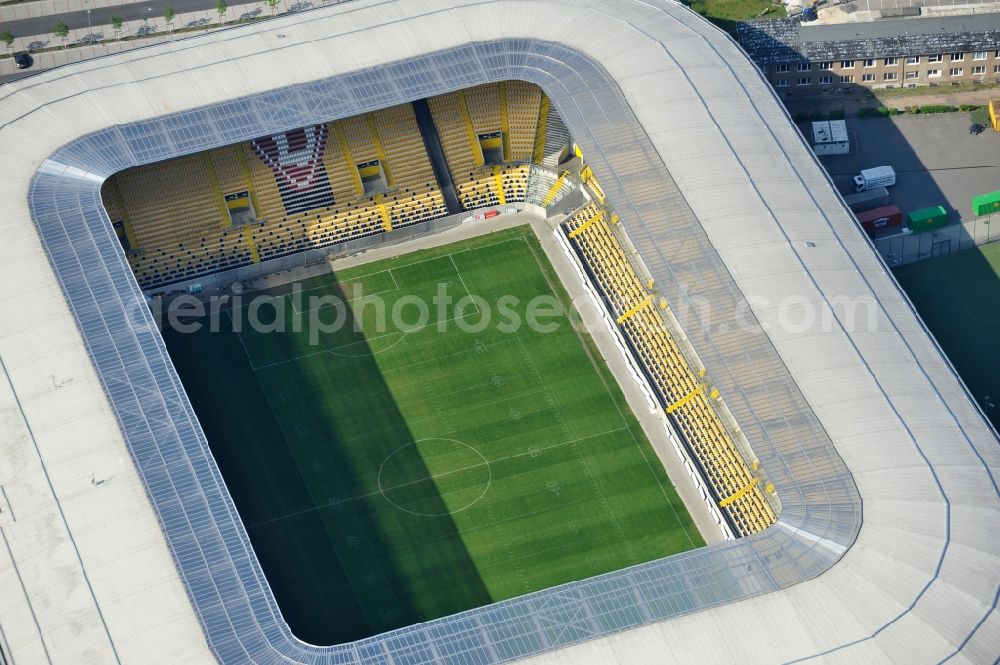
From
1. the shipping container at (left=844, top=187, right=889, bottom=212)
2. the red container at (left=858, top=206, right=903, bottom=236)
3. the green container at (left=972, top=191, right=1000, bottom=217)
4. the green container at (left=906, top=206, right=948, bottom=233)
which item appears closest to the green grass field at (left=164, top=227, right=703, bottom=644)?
the red container at (left=858, top=206, right=903, bottom=236)

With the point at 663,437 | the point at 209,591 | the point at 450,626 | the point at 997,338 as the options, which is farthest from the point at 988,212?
the point at 209,591

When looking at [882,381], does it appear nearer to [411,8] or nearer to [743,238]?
[743,238]

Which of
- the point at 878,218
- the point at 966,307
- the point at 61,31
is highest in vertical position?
the point at 61,31

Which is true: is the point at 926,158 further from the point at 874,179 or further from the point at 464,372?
the point at 464,372

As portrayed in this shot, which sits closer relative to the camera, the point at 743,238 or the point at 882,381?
the point at 882,381

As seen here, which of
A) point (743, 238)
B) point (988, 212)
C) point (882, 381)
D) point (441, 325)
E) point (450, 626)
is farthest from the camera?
point (988, 212)

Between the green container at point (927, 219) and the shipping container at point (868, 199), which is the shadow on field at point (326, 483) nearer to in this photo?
the shipping container at point (868, 199)

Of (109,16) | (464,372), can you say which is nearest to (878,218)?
(464,372)

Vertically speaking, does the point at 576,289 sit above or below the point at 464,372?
above
